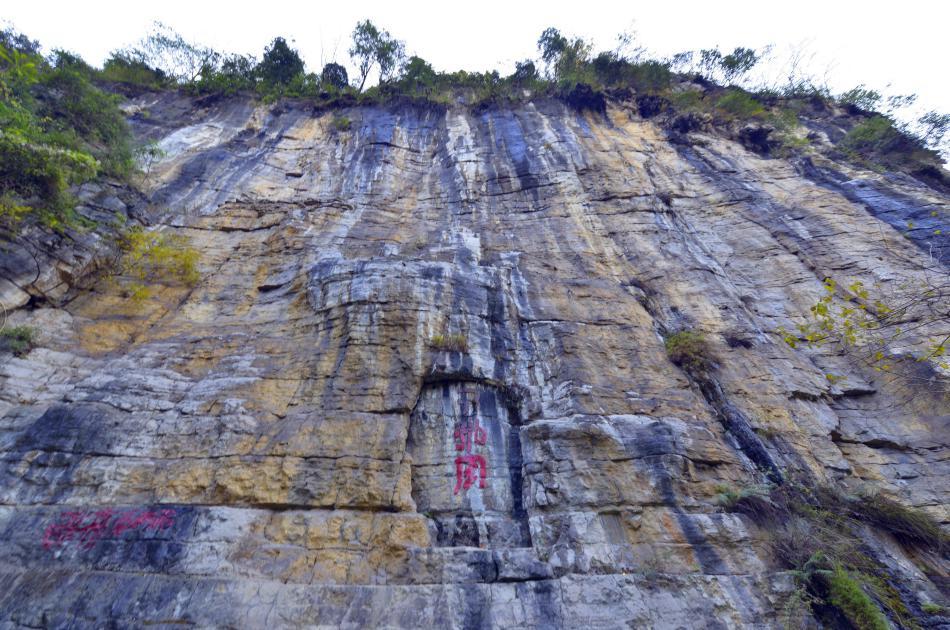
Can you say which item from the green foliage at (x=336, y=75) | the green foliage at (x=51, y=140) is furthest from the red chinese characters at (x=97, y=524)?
the green foliage at (x=336, y=75)

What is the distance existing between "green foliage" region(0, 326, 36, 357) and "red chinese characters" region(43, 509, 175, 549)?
11.5 ft

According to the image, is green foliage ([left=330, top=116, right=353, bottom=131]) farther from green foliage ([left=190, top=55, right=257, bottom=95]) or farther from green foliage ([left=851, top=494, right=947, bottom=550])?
green foliage ([left=851, top=494, right=947, bottom=550])

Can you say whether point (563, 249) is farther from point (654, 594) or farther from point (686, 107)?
point (686, 107)

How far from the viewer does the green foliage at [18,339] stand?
808cm

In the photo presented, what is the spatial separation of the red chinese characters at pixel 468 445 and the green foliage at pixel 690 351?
14.0ft

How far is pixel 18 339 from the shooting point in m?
8.21

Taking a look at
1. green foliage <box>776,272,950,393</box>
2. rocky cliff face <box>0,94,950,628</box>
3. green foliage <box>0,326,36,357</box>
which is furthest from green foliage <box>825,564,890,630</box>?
green foliage <box>0,326,36,357</box>

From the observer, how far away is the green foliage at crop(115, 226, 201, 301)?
10453 millimetres

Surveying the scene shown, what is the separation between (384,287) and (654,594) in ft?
22.9

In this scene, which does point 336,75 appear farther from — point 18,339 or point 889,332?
point 889,332

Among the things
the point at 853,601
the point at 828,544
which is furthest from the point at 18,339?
the point at 828,544

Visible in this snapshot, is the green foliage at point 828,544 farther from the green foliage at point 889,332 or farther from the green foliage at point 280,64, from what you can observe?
the green foliage at point 280,64

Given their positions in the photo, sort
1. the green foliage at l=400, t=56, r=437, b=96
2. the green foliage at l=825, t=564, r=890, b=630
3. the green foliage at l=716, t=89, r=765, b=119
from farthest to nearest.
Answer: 1. the green foliage at l=400, t=56, r=437, b=96
2. the green foliage at l=716, t=89, r=765, b=119
3. the green foliage at l=825, t=564, r=890, b=630

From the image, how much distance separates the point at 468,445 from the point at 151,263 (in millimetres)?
8722
